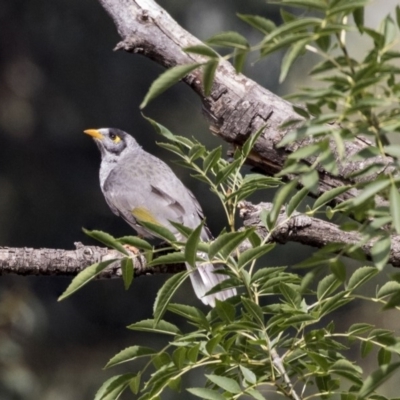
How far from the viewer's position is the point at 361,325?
4.30 ft

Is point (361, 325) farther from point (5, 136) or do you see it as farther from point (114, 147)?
point (5, 136)

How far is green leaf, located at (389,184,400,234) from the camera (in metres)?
0.89

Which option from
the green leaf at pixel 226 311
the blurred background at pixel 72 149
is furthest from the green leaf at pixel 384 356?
the blurred background at pixel 72 149

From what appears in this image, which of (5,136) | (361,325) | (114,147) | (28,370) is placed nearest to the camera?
(361,325)

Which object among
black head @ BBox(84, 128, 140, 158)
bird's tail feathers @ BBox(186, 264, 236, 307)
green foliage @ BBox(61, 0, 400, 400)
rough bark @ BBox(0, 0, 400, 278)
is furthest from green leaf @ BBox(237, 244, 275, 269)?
black head @ BBox(84, 128, 140, 158)

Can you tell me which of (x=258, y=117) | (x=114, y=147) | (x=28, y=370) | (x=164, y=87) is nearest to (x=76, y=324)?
(x=28, y=370)

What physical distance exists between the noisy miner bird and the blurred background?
6.10 feet

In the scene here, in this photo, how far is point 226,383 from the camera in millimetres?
1232

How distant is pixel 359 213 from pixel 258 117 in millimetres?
1434

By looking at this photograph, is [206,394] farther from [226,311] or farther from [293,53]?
[293,53]

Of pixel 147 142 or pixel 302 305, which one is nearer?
pixel 302 305

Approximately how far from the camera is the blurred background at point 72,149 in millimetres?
5809

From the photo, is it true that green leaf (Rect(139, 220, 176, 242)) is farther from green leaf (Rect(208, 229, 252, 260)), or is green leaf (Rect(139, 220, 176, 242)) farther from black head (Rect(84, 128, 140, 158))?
black head (Rect(84, 128, 140, 158))

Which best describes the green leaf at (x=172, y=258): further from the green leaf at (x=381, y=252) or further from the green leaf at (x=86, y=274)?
the green leaf at (x=381, y=252)
